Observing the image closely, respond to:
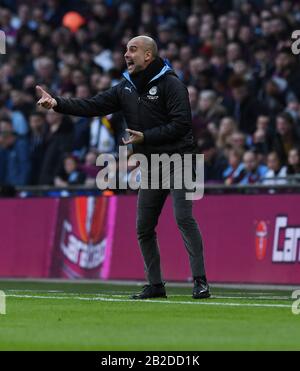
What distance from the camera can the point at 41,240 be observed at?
19703 mm

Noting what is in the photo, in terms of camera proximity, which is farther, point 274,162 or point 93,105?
point 274,162

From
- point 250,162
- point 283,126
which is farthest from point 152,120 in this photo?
point 283,126

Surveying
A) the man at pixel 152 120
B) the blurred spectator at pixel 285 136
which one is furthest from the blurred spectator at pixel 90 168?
the man at pixel 152 120

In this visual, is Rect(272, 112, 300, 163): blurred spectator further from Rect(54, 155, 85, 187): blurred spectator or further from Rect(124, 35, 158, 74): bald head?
Result: Rect(124, 35, 158, 74): bald head

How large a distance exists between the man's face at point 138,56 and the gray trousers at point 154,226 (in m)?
1.26

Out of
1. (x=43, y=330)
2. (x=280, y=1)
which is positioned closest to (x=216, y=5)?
(x=280, y=1)

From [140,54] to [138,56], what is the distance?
29 mm

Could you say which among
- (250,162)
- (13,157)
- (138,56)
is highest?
(13,157)

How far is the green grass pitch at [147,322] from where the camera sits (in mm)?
9078

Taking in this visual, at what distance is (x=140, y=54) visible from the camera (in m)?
12.7

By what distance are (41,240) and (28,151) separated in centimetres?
299

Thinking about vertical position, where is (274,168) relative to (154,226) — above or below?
above

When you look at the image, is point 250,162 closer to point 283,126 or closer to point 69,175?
point 283,126

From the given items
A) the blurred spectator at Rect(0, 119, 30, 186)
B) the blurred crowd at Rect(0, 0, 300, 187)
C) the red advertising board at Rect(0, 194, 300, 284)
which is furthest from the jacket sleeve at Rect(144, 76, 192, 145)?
the blurred spectator at Rect(0, 119, 30, 186)
